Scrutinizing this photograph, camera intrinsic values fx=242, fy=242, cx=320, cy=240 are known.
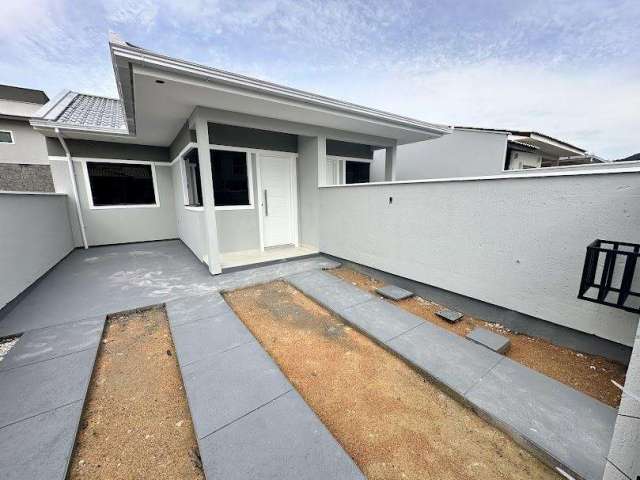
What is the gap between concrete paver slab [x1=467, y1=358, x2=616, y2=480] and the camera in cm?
129

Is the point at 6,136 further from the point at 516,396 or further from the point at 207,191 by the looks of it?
the point at 516,396

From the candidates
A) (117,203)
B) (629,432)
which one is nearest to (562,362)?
(629,432)

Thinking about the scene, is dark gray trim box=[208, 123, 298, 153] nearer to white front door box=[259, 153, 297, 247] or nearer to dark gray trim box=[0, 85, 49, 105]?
white front door box=[259, 153, 297, 247]

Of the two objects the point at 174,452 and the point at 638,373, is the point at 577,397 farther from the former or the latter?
the point at 174,452

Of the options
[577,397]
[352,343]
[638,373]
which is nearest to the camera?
[638,373]

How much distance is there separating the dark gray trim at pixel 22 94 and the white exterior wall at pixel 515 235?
1939cm

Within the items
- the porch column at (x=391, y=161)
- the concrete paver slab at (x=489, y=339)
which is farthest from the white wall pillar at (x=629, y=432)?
the porch column at (x=391, y=161)

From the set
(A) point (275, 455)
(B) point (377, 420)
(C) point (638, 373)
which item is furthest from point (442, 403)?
(A) point (275, 455)

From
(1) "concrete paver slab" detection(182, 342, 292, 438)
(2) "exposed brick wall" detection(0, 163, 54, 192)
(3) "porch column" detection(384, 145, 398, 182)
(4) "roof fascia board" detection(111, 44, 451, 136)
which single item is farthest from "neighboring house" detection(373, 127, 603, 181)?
(2) "exposed brick wall" detection(0, 163, 54, 192)

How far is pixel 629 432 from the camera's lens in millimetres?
984

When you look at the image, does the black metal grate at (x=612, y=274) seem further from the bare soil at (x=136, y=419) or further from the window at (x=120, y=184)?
the window at (x=120, y=184)

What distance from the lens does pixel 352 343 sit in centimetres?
242

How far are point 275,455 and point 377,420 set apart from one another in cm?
68

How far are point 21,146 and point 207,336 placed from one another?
1253cm
